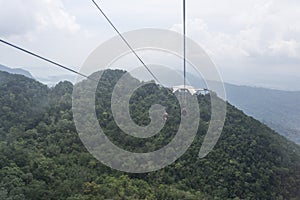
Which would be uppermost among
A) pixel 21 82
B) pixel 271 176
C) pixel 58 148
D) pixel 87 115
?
pixel 21 82

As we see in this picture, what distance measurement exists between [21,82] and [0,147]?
13.0 ft

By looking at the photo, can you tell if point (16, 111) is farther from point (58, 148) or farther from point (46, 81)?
point (46, 81)

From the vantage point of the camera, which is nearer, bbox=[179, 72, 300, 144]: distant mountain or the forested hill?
the forested hill

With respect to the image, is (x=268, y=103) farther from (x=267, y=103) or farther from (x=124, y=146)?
(x=124, y=146)

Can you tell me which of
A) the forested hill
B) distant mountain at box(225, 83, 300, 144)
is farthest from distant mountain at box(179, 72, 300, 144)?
the forested hill

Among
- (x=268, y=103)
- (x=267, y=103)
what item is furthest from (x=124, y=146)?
(x=268, y=103)

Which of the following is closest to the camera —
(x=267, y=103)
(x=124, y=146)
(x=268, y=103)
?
(x=124, y=146)

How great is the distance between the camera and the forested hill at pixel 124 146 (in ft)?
32.2

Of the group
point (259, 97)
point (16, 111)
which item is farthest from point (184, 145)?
point (259, 97)

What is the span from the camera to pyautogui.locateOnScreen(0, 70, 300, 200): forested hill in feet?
32.2

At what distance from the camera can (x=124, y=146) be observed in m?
12.1

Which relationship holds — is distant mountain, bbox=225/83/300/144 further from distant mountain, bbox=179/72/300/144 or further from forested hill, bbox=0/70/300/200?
forested hill, bbox=0/70/300/200

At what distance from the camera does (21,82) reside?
45.5 feet

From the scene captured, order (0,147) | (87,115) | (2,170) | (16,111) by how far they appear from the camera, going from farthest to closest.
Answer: (16,111) → (87,115) → (0,147) → (2,170)
